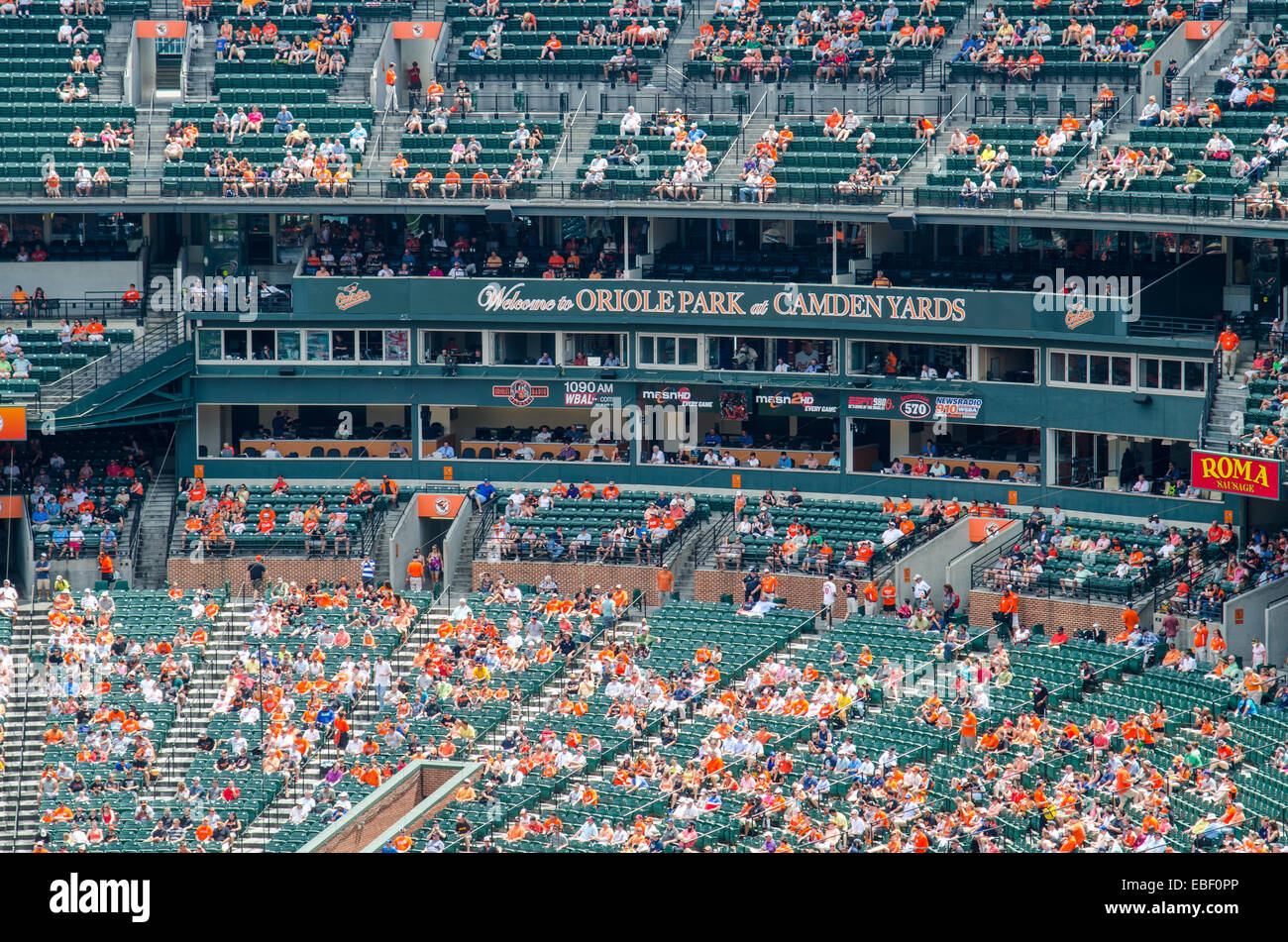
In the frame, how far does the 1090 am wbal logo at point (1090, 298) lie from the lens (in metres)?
40.8

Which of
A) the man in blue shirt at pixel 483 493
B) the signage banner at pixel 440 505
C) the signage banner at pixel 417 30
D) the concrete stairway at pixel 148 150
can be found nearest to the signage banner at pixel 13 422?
the concrete stairway at pixel 148 150

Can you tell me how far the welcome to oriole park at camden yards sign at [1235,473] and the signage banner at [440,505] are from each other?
55.4ft

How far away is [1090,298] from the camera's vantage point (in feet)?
135

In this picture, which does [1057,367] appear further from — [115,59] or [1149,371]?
[115,59]

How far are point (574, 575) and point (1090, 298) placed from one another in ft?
41.1

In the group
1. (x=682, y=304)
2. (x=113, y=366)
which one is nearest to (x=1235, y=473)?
(x=682, y=304)

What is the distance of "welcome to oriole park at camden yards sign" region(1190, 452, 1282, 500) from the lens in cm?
3500

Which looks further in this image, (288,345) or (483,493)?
(288,345)

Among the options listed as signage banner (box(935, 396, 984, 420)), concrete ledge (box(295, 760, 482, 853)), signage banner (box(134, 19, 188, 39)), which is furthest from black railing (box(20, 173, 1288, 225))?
concrete ledge (box(295, 760, 482, 853))

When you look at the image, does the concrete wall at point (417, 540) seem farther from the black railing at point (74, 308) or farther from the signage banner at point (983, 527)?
the signage banner at point (983, 527)

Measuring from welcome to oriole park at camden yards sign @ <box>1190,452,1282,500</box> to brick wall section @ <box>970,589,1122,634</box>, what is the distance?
2.95m

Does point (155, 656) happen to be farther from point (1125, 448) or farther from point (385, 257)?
point (1125, 448)
